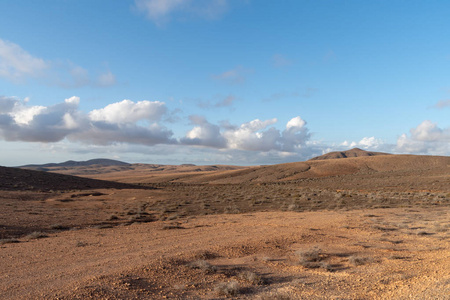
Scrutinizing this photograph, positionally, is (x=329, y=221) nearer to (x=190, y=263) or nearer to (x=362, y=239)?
(x=362, y=239)

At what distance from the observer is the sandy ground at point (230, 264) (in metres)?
7.11

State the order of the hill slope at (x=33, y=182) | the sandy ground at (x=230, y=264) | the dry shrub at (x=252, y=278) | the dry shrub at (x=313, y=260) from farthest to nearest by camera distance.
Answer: the hill slope at (x=33, y=182) < the dry shrub at (x=313, y=260) < the dry shrub at (x=252, y=278) < the sandy ground at (x=230, y=264)

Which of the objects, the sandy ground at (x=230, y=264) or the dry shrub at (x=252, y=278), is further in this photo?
the dry shrub at (x=252, y=278)

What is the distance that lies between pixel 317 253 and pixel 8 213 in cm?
1994

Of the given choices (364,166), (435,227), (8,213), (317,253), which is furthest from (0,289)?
(364,166)

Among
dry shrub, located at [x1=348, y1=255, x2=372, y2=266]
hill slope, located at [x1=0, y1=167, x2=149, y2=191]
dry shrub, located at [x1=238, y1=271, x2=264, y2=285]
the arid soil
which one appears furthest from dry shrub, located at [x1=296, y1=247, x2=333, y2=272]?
hill slope, located at [x1=0, y1=167, x2=149, y2=191]

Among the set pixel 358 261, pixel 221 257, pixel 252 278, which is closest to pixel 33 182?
pixel 221 257

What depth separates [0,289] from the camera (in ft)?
23.2

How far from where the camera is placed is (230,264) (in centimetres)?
966

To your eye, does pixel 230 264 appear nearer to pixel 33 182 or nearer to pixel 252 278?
pixel 252 278

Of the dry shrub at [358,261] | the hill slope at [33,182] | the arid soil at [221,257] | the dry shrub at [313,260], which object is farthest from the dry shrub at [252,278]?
the hill slope at [33,182]

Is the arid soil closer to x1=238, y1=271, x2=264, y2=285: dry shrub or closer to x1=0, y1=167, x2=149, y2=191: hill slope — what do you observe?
x1=238, y1=271, x2=264, y2=285: dry shrub

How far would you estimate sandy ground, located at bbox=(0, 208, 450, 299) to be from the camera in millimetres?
7114

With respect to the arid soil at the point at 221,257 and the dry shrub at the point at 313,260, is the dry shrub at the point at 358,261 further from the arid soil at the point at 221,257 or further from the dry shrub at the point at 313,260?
the dry shrub at the point at 313,260
